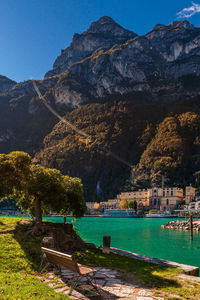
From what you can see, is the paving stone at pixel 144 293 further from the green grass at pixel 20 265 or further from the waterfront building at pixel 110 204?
the waterfront building at pixel 110 204

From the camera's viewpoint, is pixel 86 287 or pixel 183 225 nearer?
pixel 86 287

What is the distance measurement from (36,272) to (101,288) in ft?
9.20

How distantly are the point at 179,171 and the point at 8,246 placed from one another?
170556 mm

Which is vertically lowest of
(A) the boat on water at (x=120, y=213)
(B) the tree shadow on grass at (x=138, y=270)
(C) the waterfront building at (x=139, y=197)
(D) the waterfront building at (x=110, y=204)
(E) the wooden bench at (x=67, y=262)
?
(A) the boat on water at (x=120, y=213)

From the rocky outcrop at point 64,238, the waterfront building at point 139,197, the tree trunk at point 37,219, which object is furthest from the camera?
the waterfront building at point 139,197

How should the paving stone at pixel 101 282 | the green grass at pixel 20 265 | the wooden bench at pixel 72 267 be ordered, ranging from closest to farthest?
the green grass at pixel 20 265 → the wooden bench at pixel 72 267 → the paving stone at pixel 101 282

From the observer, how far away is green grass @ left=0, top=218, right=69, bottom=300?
6867mm

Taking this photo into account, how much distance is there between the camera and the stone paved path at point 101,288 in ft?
24.4

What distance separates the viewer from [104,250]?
15.2 m

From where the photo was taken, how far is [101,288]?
27.1 ft

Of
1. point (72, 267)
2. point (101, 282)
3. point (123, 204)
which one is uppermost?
point (72, 267)

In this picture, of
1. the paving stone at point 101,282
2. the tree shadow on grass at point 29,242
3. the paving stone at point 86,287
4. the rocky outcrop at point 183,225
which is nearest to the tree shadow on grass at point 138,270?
the paving stone at point 101,282

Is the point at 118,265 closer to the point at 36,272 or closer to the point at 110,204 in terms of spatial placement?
the point at 36,272

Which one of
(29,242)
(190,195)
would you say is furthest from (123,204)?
(29,242)
